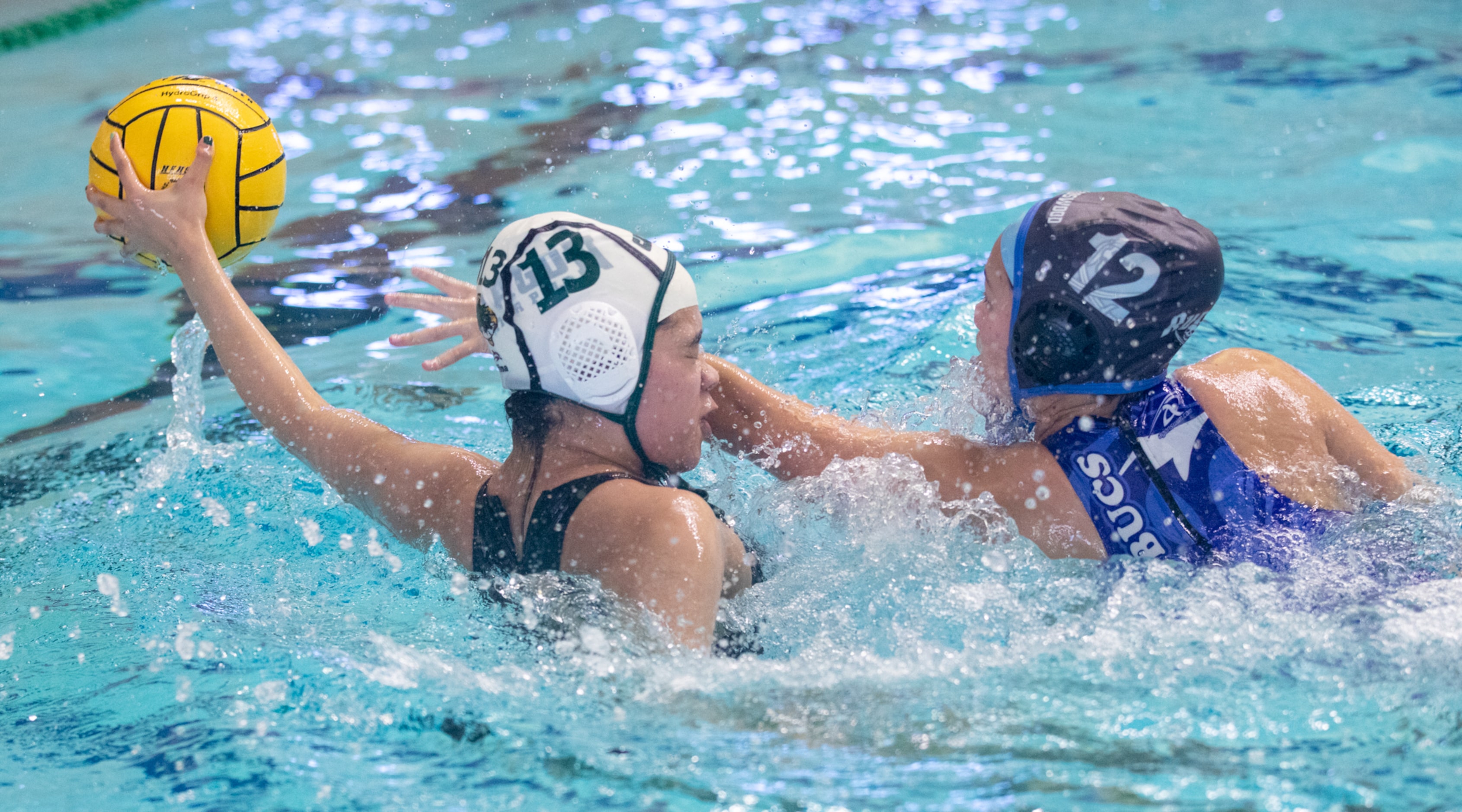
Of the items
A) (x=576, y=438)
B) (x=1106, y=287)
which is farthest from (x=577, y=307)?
(x=1106, y=287)

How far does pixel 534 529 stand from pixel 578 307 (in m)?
0.47

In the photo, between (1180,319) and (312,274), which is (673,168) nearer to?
(312,274)

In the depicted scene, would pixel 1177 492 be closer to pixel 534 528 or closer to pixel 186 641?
pixel 534 528

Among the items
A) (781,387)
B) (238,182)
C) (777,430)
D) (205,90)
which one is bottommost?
(781,387)

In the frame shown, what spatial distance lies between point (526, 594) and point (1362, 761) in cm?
166

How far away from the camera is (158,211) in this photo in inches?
113

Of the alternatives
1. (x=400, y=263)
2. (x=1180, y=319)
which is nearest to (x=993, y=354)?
(x=1180, y=319)

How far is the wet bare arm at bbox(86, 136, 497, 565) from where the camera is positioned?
2.77 metres

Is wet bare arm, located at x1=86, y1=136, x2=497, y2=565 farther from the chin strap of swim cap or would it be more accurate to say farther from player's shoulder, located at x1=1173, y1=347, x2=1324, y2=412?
player's shoulder, located at x1=1173, y1=347, x2=1324, y2=412

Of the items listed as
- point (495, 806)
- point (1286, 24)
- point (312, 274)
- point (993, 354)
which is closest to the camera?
point (495, 806)

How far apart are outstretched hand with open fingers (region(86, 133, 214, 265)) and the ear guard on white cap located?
2.93 feet

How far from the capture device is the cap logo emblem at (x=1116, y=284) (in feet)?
8.50

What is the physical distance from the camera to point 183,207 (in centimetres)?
289

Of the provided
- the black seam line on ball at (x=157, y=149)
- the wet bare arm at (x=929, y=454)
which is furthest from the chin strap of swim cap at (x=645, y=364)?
the black seam line on ball at (x=157, y=149)
